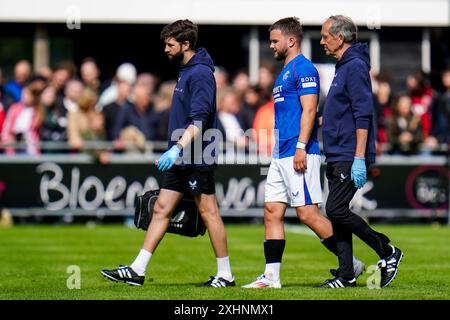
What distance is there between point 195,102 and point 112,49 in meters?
18.3

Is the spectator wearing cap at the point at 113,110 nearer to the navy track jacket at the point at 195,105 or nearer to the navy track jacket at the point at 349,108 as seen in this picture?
the navy track jacket at the point at 195,105

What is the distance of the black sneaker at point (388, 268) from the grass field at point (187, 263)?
12 cm

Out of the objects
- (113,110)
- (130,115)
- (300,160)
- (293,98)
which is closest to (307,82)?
(293,98)

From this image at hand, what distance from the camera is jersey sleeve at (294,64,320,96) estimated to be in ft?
34.1

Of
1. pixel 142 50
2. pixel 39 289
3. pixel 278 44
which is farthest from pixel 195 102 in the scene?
pixel 142 50

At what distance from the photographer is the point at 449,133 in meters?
22.9

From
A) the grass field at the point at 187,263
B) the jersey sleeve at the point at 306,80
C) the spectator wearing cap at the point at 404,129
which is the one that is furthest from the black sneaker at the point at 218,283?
the spectator wearing cap at the point at 404,129

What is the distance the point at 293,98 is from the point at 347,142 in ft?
2.09

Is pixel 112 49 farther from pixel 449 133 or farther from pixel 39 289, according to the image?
pixel 39 289

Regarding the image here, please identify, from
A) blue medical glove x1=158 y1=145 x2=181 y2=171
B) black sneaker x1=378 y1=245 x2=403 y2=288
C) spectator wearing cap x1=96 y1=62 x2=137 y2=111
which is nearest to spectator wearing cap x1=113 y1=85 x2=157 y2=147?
spectator wearing cap x1=96 y1=62 x2=137 y2=111

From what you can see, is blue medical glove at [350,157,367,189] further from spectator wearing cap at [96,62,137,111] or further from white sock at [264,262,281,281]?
spectator wearing cap at [96,62,137,111]

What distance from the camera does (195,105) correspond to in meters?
10.6

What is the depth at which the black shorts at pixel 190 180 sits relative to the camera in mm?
10719
